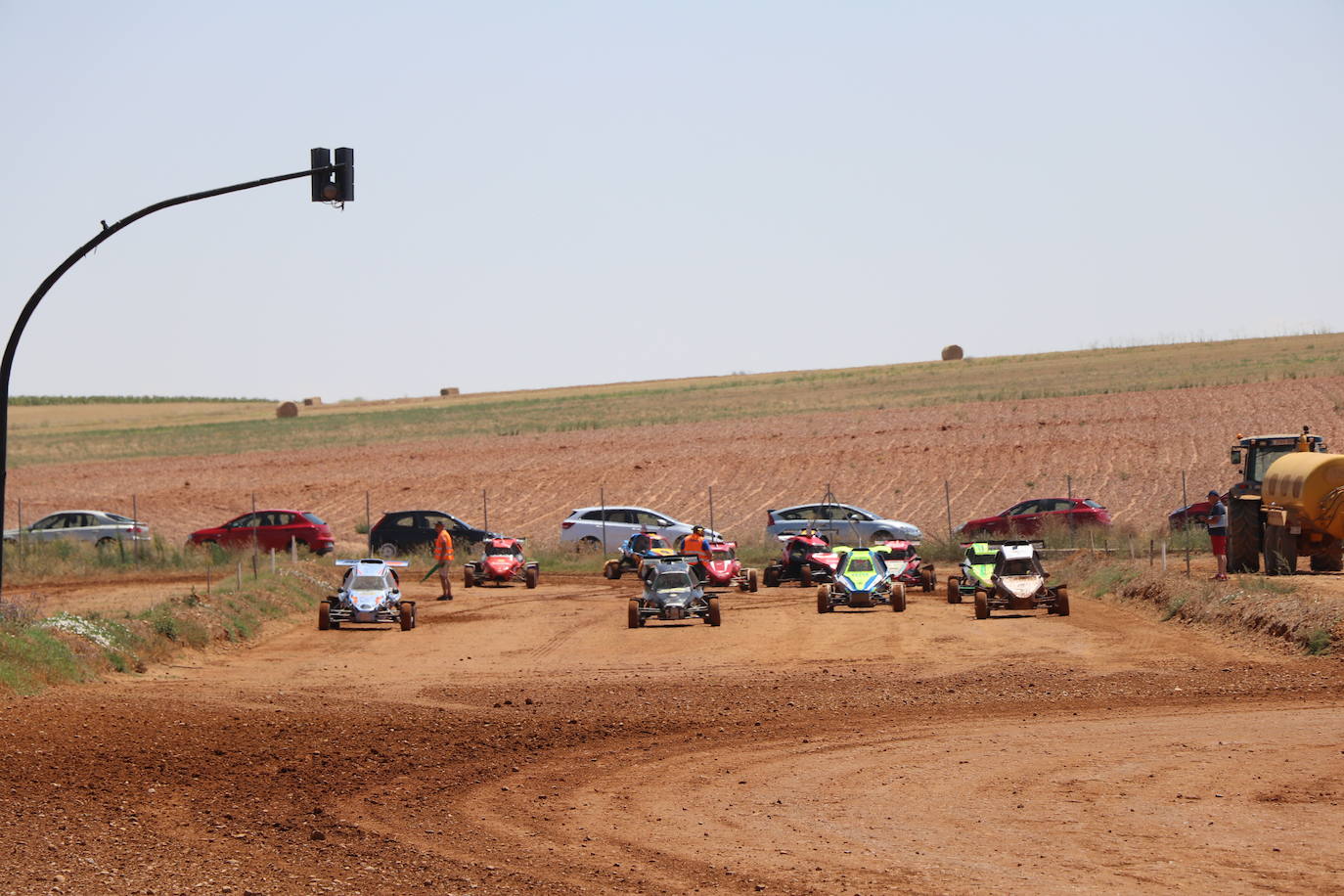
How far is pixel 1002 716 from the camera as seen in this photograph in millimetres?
16141

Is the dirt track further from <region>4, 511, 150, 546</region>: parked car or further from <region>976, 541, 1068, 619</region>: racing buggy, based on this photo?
<region>4, 511, 150, 546</region>: parked car

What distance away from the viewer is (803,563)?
33.8m

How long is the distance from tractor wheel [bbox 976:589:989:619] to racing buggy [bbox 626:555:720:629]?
4.36 m

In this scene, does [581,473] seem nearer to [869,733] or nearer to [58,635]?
[58,635]

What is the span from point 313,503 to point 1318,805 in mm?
47963

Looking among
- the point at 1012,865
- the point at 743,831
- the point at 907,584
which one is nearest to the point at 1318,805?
the point at 1012,865

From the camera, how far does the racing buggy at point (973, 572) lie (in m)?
28.8

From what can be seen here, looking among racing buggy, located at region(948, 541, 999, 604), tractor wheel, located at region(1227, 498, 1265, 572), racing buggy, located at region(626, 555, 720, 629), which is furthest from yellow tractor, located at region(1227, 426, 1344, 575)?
racing buggy, located at region(626, 555, 720, 629)

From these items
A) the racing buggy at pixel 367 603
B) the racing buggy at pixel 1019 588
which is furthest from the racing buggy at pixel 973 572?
the racing buggy at pixel 367 603

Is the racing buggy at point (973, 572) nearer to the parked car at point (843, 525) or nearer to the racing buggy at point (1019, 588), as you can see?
the racing buggy at point (1019, 588)

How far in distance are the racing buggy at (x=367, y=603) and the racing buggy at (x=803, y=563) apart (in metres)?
9.19

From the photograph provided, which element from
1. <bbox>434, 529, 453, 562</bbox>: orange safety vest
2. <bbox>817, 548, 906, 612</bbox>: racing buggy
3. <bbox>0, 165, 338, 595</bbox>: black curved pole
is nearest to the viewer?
<bbox>0, 165, 338, 595</bbox>: black curved pole

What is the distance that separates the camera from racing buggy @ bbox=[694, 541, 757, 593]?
108 ft

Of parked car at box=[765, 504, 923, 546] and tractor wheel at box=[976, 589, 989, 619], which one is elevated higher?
parked car at box=[765, 504, 923, 546]
